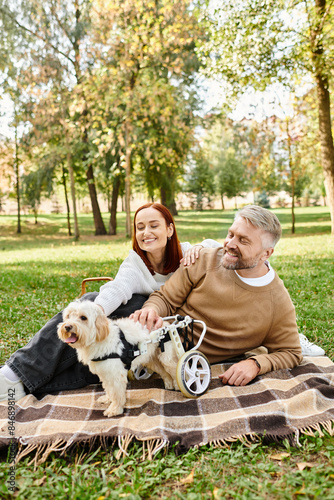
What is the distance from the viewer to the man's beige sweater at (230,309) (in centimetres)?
338

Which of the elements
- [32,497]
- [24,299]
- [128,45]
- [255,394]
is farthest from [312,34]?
[32,497]

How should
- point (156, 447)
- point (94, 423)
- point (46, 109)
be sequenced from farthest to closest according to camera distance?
1. point (46, 109)
2. point (94, 423)
3. point (156, 447)

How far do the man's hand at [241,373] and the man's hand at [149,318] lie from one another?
0.76 m

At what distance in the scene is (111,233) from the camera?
22484 millimetres

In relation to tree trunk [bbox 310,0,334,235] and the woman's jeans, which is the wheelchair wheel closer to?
the woman's jeans

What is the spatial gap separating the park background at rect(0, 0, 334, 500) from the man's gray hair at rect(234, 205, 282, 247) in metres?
1.50

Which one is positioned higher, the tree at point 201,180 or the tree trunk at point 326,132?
the tree at point 201,180

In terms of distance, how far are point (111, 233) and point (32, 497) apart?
2057 cm

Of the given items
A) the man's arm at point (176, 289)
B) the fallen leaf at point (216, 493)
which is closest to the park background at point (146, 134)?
the fallen leaf at point (216, 493)

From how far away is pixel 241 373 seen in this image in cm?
331

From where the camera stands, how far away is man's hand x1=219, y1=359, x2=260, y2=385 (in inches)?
130

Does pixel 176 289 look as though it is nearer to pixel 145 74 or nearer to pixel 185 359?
pixel 185 359

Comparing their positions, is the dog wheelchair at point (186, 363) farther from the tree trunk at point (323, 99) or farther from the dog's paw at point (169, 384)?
the tree trunk at point (323, 99)

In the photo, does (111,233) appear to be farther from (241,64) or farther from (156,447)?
(156,447)
